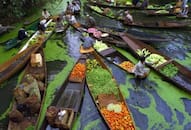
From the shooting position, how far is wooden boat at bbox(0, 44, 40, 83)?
1422 centimetres

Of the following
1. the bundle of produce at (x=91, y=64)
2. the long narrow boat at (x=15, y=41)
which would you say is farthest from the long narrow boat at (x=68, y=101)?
the long narrow boat at (x=15, y=41)

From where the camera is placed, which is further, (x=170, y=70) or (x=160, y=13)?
(x=160, y=13)

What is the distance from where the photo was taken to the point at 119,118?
1083 centimetres

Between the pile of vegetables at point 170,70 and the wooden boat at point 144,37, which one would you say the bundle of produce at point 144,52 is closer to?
the pile of vegetables at point 170,70

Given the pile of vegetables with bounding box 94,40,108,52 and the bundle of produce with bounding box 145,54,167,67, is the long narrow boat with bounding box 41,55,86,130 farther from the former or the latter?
the bundle of produce with bounding box 145,54,167,67

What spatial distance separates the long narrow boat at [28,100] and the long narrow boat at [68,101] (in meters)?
0.64

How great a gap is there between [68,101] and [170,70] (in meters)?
5.65

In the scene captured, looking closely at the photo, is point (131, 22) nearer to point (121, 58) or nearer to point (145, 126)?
point (121, 58)

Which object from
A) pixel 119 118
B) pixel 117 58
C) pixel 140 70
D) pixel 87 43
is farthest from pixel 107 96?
pixel 87 43

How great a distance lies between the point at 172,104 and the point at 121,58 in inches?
182

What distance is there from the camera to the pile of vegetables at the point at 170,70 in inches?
550

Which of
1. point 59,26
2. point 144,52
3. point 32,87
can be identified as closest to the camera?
point 32,87

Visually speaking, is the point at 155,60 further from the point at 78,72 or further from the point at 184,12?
the point at 184,12

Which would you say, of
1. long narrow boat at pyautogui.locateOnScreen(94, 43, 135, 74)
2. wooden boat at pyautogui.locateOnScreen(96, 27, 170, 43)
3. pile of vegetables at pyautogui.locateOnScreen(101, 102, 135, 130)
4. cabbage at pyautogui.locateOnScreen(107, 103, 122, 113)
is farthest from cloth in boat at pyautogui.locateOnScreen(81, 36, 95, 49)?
pile of vegetables at pyautogui.locateOnScreen(101, 102, 135, 130)
